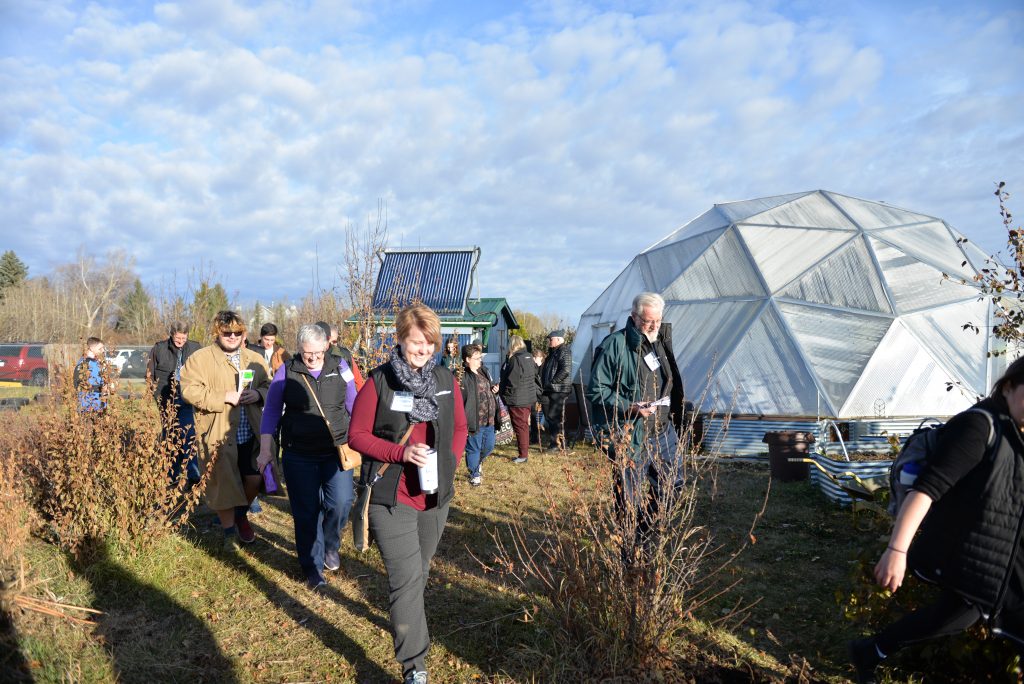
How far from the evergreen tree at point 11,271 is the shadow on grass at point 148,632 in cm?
5909

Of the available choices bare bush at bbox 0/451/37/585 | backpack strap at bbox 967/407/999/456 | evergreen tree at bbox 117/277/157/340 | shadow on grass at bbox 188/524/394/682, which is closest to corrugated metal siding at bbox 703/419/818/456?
shadow on grass at bbox 188/524/394/682

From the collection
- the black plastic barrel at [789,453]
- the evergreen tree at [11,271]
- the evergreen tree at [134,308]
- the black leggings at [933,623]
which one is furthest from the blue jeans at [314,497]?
the evergreen tree at [11,271]

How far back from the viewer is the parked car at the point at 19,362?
22.8 metres

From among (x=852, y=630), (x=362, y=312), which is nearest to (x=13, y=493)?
(x=362, y=312)

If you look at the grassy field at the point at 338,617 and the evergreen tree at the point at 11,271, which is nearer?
the grassy field at the point at 338,617

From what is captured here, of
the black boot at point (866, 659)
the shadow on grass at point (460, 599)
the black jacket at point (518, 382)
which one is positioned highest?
the black jacket at point (518, 382)

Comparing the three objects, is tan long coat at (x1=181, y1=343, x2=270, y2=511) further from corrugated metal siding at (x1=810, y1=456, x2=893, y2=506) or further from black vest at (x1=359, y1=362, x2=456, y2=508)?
corrugated metal siding at (x1=810, y1=456, x2=893, y2=506)

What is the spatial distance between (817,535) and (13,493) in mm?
6559

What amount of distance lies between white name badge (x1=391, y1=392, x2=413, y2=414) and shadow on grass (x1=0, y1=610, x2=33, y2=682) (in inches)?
92.4

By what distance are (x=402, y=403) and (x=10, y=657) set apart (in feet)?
8.14

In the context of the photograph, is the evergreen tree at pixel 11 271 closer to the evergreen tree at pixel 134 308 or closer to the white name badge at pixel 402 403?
the evergreen tree at pixel 134 308

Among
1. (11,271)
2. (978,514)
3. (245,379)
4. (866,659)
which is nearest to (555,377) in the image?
(245,379)

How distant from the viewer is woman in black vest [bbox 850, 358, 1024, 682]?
2342 millimetres

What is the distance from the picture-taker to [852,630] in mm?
3703
